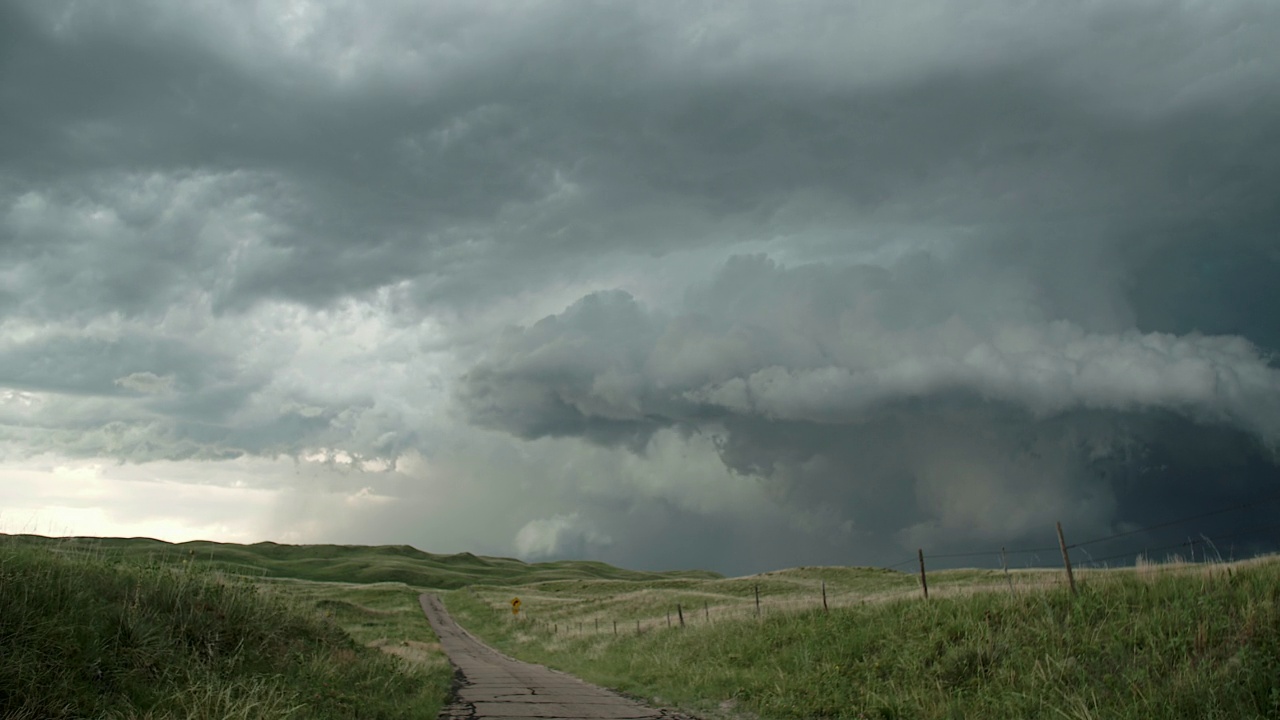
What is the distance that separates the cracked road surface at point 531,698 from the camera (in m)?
14.8

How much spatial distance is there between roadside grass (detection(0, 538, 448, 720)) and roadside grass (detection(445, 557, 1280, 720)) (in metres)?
7.06

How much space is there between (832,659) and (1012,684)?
4.89 metres

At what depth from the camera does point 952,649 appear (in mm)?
15883

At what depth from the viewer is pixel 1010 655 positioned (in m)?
15.1

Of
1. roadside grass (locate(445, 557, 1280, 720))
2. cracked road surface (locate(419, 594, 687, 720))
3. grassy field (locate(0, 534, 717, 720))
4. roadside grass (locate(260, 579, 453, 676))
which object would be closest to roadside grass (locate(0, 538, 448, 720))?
grassy field (locate(0, 534, 717, 720))

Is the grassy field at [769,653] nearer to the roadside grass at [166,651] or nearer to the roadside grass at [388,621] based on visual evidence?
the roadside grass at [166,651]

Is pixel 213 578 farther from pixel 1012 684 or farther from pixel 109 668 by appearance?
pixel 1012 684

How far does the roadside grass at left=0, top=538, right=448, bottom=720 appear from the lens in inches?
388

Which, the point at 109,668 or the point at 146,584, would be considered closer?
the point at 109,668

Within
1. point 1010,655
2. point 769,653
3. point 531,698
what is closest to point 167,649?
point 531,698

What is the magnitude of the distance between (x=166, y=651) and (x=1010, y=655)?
15275mm

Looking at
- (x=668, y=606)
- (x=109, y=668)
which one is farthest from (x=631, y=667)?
(x=668, y=606)

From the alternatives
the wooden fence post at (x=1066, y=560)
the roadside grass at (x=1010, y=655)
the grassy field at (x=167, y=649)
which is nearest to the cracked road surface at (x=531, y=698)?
the grassy field at (x=167, y=649)

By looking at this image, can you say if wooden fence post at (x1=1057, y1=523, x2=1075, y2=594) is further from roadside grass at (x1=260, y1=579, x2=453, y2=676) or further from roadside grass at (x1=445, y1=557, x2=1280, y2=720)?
roadside grass at (x1=260, y1=579, x2=453, y2=676)
